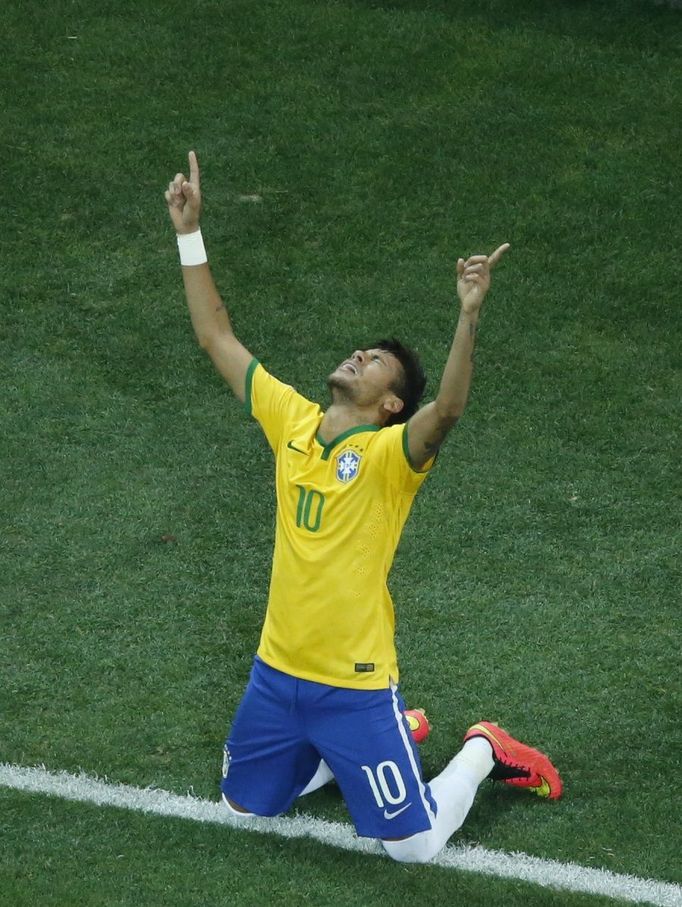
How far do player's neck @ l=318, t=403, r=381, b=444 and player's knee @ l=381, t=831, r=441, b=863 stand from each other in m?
1.46

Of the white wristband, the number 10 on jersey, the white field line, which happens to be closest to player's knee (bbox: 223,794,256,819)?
the white field line

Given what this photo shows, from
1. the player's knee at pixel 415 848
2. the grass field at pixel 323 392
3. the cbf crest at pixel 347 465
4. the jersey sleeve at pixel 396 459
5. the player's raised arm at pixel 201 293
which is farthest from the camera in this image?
the grass field at pixel 323 392

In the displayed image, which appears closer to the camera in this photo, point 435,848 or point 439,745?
point 435,848

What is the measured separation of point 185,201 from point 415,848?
2.50 metres

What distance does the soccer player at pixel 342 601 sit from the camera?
5.22 meters

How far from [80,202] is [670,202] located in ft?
13.0

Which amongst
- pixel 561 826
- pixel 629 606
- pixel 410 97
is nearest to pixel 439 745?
pixel 561 826

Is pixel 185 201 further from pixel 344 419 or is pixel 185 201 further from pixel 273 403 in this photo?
pixel 344 419

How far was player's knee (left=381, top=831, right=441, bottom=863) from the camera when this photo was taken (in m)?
5.31

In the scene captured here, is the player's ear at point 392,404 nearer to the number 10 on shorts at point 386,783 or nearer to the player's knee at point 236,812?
the number 10 on shorts at point 386,783

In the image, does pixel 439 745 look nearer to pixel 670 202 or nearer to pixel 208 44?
pixel 670 202

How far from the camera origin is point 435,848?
5355 mm

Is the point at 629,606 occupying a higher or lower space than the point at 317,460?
lower

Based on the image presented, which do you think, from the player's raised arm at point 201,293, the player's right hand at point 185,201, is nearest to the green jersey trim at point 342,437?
the player's raised arm at point 201,293
